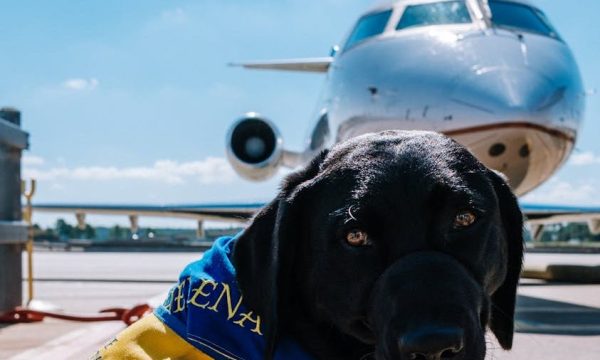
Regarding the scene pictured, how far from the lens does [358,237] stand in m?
1.62

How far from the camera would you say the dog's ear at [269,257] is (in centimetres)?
178

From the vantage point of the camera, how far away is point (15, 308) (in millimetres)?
5613

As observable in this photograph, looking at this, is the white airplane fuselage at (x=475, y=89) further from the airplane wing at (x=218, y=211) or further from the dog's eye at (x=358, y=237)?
the dog's eye at (x=358, y=237)

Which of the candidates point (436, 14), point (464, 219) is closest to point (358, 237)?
point (464, 219)

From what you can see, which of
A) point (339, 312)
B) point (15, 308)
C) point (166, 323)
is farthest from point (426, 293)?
point (15, 308)

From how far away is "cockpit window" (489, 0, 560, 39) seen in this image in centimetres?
883

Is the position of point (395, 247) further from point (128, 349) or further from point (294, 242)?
point (128, 349)

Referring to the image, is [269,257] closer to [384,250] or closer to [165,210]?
[384,250]

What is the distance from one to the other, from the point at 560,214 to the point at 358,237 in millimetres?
13149

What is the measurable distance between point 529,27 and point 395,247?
8.01 metres

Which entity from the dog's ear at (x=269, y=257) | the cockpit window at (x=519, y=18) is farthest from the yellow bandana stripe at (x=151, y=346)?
the cockpit window at (x=519, y=18)

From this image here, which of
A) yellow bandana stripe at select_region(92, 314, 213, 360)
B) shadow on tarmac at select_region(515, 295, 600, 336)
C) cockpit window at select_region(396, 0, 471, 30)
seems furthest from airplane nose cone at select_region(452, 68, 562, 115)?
yellow bandana stripe at select_region(92, 314, 213, 360)

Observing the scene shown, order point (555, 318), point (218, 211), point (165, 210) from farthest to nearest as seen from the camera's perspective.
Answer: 1. point (165, 210)
2. point (218, 211)
3. point (555, 318)

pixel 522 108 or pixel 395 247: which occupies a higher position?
pixel 522 108
